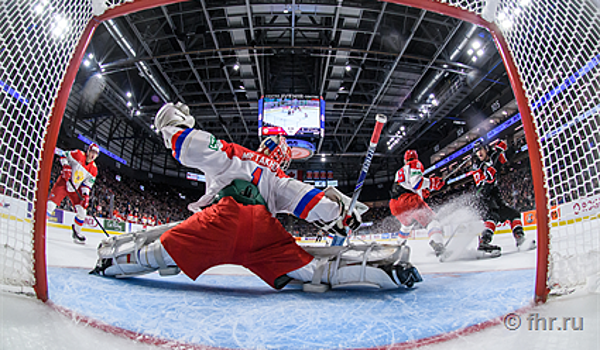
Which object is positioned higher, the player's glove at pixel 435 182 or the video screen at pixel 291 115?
the video screen at pixel 291 115

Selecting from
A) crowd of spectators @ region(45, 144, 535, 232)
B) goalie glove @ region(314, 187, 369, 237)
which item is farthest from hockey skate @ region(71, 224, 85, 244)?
goalie glove @ region(314, 187, 369, 237)

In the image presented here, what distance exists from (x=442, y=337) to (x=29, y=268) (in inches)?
57.5

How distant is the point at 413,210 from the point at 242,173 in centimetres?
297

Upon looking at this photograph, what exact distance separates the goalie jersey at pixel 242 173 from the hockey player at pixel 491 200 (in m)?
2.48

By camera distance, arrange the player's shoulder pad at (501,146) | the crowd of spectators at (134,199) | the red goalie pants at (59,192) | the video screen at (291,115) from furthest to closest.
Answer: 1. the crowd of spectators at (134,199)
2. the video screen at (291,115)
3. the red goalie pants at (59,192)
4. the player's shoulder pad at (501,146)

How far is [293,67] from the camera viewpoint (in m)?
10.3

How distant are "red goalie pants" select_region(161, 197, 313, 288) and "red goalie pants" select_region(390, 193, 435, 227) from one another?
8.89 ft

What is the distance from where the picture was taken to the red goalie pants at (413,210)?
3.91 m

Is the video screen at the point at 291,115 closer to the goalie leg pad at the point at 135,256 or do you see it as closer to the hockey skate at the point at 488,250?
the hockey skate at the point at 488,250

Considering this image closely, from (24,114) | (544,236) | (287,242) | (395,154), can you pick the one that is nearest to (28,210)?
(24,114)

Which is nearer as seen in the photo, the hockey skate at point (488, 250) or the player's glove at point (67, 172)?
the hockey skate at point (488, 250)

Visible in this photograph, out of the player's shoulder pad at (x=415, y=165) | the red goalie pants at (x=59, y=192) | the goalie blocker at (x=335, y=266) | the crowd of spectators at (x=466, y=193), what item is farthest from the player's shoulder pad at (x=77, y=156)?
the player's shoulder pad at (x=415, y=165)

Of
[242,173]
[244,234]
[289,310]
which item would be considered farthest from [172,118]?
[289,310]

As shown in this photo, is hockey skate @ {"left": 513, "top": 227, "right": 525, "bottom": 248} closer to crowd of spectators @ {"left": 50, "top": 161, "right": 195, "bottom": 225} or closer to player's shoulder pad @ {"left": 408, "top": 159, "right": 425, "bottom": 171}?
player's shoulder pad @ {"left": 408, "top": 159, "right": 425, "bottom": 171}
